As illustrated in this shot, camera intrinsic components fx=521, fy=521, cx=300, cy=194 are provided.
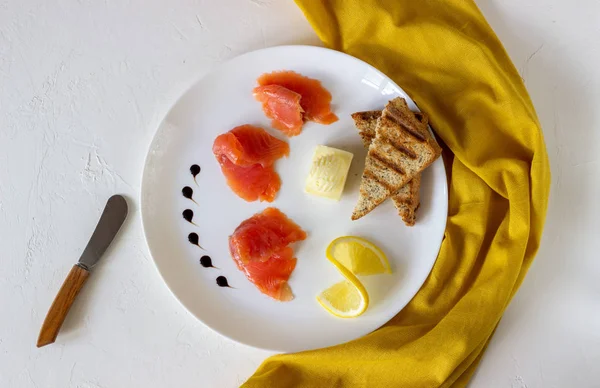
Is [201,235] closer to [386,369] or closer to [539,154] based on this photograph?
[386,369]

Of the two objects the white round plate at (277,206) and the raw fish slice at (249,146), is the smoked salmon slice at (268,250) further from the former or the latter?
the raw fish slice at (249,146)

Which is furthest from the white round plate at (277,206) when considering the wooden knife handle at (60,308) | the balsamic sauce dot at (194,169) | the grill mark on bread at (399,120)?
the wooden knife handle at (60,308)

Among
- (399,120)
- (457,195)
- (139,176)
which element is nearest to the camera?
(399,120)

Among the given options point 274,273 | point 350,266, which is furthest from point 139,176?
point 350,266

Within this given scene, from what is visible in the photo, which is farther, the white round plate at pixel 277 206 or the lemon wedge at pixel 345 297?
the white round plate at pixel 277 206

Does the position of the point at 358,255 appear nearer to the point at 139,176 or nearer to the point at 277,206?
the point at 277,206

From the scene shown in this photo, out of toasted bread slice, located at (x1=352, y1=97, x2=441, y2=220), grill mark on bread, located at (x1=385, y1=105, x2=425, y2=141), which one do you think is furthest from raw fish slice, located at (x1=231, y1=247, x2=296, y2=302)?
grill mark on bread, located at (x1=385, y1=105, x2=425, y2=141)

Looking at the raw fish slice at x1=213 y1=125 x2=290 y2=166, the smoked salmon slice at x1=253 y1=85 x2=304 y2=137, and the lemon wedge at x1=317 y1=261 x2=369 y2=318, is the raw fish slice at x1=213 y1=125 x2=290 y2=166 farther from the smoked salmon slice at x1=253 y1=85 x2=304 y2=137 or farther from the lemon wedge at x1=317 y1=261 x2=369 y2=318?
the lemon wedge at x1=317 y1=261 x2=369 y2=318
